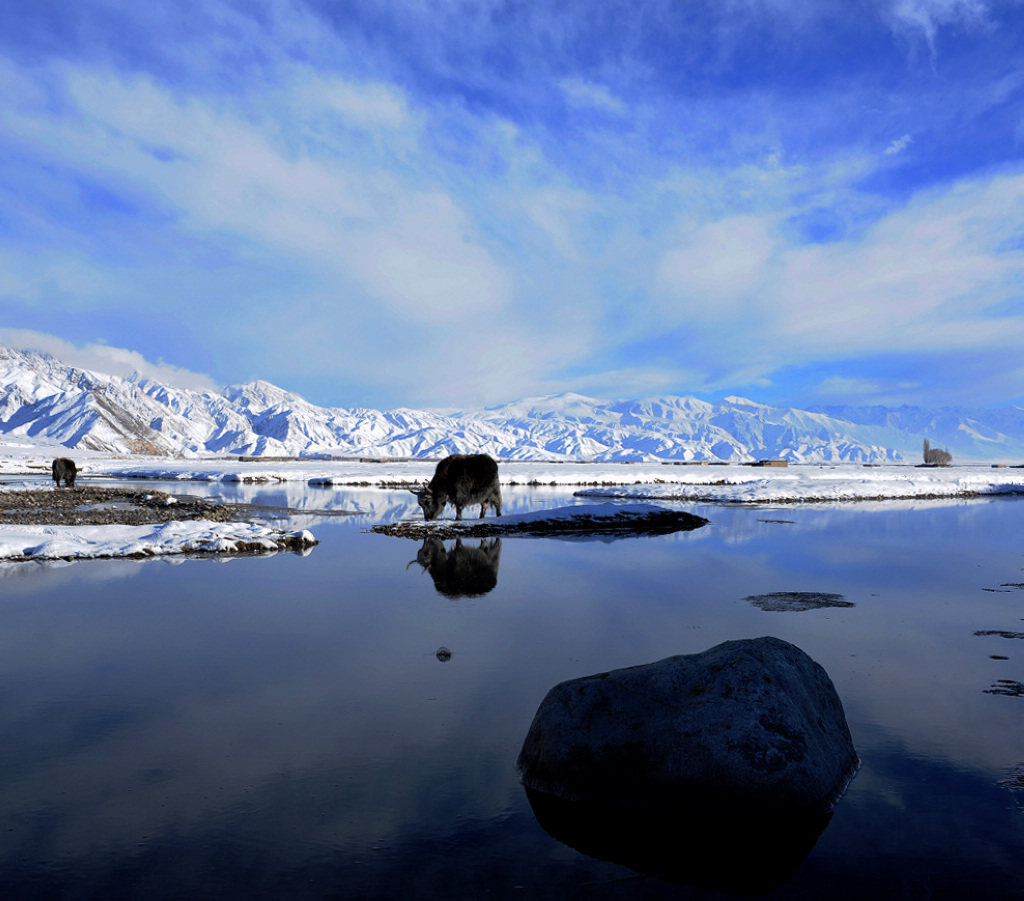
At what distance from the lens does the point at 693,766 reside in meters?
5.79

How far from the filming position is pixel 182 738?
7.07 meters

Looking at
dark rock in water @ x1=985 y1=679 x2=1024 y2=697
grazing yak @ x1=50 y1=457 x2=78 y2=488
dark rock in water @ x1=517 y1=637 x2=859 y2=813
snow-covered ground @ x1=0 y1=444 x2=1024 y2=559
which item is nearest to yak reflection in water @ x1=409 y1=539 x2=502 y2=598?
snow-covered ground @ x1=0 y1=444 x2=1024 y2=559

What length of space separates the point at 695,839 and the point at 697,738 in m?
0.76

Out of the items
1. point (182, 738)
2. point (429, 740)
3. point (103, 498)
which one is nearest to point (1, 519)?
point (103, 498)

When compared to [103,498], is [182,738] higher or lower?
lower

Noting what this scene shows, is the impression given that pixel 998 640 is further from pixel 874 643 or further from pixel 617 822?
pixel 617 822

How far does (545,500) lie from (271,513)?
700 inches

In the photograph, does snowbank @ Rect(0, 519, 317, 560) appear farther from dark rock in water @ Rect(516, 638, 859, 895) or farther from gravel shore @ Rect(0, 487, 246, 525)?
dark rock in water @ Rect(516, 638, 859, 895)

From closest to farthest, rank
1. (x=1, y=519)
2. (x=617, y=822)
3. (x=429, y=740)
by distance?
1. (x=617, y=822)
2. (x=429, y=740)
3. (x=1, y=519)

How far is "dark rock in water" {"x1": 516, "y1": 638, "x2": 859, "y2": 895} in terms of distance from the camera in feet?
17.6

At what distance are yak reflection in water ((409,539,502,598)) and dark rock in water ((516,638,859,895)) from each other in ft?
25.9

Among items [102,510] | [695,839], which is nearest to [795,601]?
[695,839]

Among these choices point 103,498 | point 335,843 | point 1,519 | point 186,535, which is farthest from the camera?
point 103,498

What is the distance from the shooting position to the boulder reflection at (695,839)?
16.5ft
